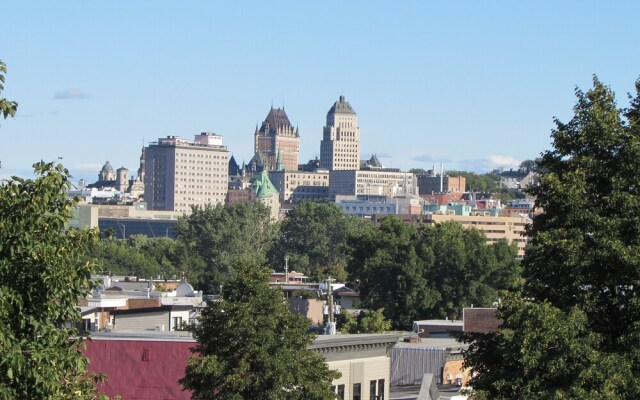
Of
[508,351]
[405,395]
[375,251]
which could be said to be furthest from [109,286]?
[508,351]

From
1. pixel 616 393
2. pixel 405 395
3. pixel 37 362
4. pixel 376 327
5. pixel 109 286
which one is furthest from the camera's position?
pixel 109 286

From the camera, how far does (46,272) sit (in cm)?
1912

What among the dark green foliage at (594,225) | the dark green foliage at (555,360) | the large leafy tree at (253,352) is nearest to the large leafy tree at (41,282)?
the dark green foliage at (555,360)

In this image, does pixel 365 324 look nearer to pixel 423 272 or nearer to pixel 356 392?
pixel 423 272

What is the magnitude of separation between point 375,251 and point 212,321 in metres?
82.5

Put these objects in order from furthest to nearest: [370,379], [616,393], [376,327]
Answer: [376,327] < [370,379] < [616,393]

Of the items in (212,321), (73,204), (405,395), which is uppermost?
(73,204)

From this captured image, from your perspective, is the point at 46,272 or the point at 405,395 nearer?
the point at 46,272

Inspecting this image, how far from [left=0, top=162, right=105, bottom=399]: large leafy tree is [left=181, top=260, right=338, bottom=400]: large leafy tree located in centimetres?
1514

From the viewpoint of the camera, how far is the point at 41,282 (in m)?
19.3

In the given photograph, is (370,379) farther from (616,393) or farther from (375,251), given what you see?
(375,251)

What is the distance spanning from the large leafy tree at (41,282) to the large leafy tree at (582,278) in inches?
393

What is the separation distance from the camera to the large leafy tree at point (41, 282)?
18.8 m

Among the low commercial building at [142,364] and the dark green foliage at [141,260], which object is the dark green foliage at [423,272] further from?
the low commercial building at [142,364]
